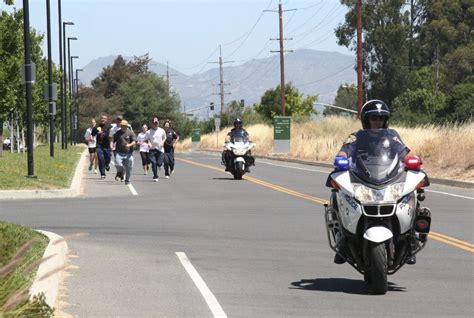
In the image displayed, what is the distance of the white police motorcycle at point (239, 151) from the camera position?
32.8 m

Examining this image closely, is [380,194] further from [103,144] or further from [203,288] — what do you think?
[103,144]

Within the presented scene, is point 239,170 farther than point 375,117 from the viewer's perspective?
Yes

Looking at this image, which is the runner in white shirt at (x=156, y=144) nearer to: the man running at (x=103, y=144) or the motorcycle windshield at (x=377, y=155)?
the man running at (x=103, y=144)

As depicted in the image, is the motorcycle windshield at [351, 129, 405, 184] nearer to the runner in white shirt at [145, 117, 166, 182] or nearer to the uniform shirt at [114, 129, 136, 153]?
the uniform shirt at [114, 129, 136, 153]

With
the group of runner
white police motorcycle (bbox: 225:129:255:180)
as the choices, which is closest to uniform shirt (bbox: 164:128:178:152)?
the group of runner

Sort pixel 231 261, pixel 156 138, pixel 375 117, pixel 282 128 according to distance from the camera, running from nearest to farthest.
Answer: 1. pixel 375 117
2. pixel 231 261
3. pixel 156 138
4. pixel 282 128

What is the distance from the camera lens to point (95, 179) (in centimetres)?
3362

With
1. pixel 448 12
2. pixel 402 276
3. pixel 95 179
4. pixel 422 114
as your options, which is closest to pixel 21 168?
pixel 95 179

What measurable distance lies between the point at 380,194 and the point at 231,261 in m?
3.35

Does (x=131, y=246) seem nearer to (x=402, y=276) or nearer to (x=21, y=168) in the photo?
(x=402, y=276)

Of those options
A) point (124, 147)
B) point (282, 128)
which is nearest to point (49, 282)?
point (124, 147)

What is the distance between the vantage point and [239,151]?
32812 millimetres

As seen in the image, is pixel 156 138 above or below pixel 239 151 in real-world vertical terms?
above

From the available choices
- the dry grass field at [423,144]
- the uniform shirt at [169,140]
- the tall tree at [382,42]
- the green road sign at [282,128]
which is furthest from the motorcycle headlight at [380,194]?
the tall tree at [382,42]
